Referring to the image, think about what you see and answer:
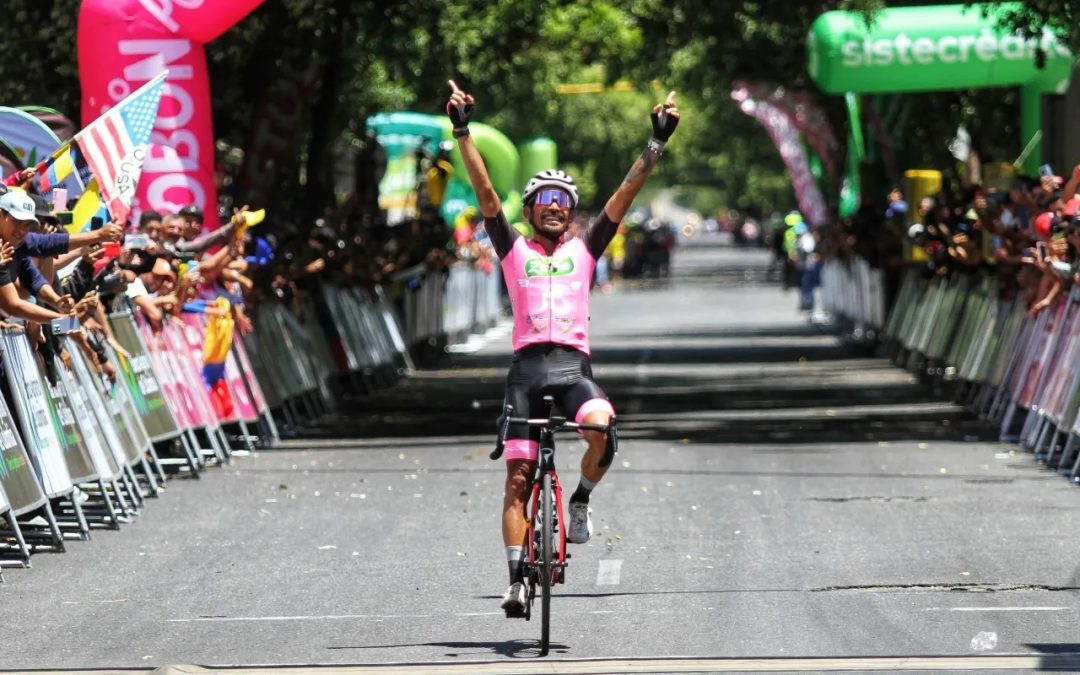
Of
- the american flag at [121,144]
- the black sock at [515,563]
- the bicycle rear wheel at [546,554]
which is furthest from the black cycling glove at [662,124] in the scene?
the american flag at [121,144]

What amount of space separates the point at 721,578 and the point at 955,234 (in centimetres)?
1332

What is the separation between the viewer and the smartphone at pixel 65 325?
1396cm

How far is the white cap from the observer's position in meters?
12.5

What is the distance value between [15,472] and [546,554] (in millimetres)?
4075

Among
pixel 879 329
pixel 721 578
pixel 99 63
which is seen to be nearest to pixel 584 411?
pixel 721 578

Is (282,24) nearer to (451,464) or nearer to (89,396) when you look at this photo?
(451,464)

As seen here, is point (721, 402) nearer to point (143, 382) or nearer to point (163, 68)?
point (163, 68)

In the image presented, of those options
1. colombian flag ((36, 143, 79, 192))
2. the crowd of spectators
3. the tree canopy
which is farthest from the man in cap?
the tree canopy

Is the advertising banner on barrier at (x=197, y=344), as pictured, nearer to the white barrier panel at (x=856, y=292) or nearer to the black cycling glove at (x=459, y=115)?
the black cycling glove at (x=459, y=115)

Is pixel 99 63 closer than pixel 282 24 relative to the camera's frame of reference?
Yes

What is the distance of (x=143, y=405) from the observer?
16.1 meters

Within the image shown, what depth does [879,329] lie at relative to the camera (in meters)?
34.4

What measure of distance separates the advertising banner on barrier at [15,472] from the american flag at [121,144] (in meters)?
3.56

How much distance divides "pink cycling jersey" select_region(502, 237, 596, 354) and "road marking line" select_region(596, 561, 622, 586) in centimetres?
161
